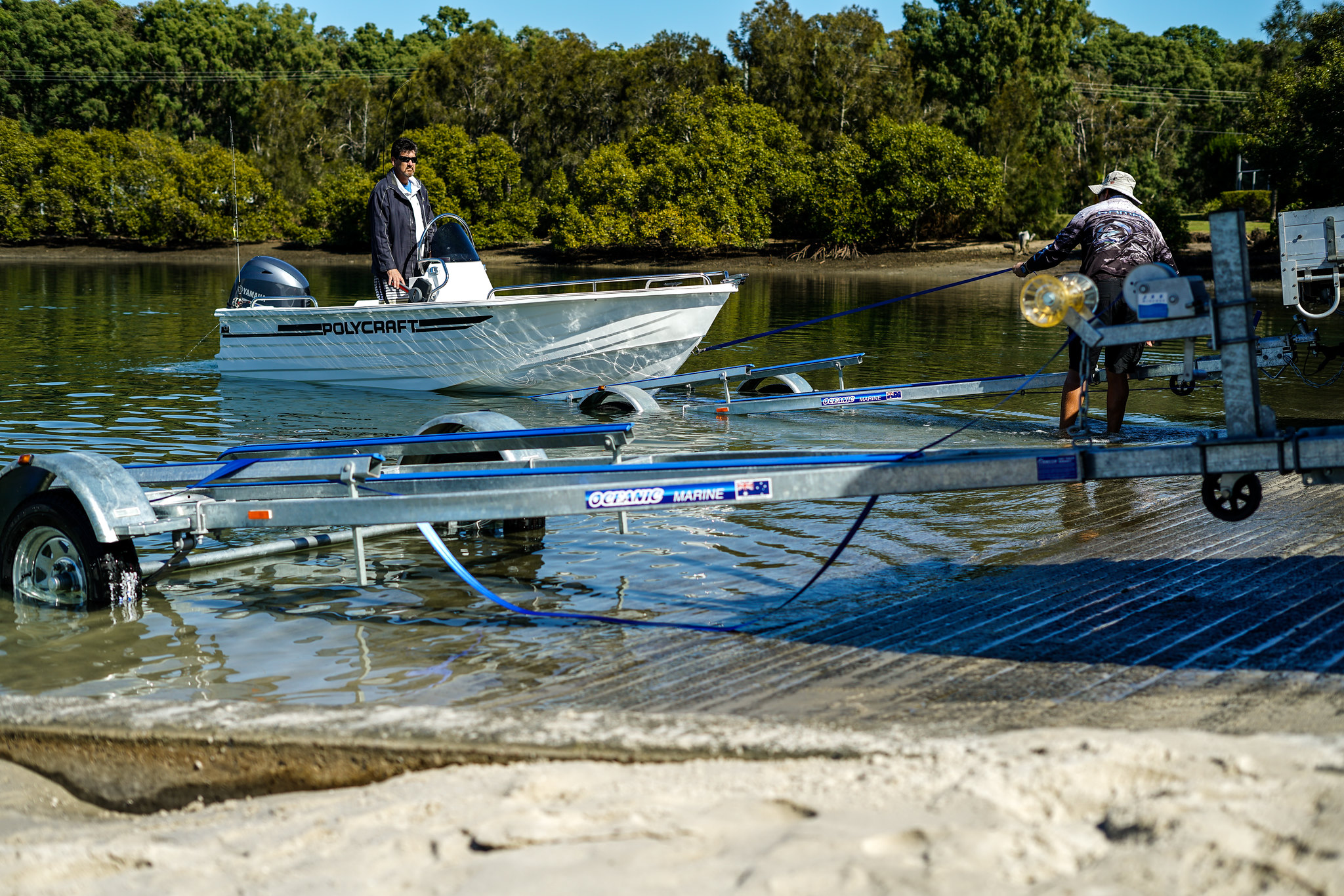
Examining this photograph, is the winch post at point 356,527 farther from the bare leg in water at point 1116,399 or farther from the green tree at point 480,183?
the green tree at point 480,183

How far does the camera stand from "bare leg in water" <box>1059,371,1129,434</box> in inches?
352

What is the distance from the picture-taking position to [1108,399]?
8.91 m

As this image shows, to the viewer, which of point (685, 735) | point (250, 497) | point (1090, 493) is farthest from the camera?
point (1090, 493)

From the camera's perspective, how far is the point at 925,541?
6.77m

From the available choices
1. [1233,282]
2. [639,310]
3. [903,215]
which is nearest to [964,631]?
[1233,282]

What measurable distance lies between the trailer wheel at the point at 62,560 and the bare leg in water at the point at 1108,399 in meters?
6.68

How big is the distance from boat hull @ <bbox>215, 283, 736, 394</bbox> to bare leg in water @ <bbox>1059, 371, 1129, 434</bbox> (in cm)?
516

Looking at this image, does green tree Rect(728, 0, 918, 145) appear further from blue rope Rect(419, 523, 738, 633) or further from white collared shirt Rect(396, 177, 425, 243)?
blue rope Rect(419, 523, 738, 633)

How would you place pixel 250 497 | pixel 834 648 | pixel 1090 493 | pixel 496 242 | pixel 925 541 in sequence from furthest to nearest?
pixel 496 242 < pixel 1090 493 < pixel 925 541 < pixel 250 497 < pixel 834 648

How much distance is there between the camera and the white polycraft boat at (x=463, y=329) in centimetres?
1383

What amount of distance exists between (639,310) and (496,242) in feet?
210

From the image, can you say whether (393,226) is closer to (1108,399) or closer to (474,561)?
(474,561)

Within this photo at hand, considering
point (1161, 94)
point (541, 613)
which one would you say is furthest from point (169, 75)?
point (541, 613)

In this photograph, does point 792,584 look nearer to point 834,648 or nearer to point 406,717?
point 834,648
